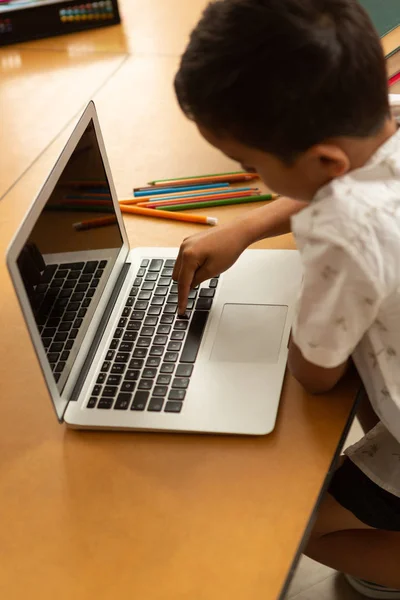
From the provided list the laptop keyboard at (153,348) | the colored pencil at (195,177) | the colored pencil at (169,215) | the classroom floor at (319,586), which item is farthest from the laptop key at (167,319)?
the classroom floor at (319,586)

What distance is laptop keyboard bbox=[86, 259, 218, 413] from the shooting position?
76 cm

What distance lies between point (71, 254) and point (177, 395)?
204mm

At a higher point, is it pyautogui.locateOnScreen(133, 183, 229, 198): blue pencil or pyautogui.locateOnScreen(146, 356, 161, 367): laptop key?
pyautogui.locateOnScreen(133, 183, 229, 198): blue pencil

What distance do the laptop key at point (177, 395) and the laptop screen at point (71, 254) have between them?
12cm

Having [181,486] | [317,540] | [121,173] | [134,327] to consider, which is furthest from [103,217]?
[317,540]

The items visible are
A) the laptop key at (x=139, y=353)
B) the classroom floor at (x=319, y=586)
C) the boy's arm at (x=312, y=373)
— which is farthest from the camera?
the classroom floor at (x=319, y=586)

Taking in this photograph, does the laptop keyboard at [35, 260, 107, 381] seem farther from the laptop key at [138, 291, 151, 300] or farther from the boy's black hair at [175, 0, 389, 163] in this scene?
the boy's black hair at [175, 0, 389, 163]

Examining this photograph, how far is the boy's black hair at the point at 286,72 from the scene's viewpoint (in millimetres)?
587

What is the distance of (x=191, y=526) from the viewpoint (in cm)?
64

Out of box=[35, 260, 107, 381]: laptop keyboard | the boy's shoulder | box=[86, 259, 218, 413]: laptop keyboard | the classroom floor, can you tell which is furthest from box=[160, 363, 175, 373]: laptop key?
the classroom floor

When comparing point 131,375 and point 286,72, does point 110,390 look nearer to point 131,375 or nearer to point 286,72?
point 131,375

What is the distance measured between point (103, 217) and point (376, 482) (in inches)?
18.3

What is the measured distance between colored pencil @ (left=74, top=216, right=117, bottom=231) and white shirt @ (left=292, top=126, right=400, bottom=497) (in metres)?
0.29

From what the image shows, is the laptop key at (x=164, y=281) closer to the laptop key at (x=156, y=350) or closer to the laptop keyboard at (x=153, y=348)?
the laptop keyboard at (x=153, y=348)
